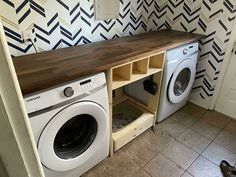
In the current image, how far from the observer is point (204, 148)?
1.80m

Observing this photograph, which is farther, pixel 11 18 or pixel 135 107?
pixel 135 107

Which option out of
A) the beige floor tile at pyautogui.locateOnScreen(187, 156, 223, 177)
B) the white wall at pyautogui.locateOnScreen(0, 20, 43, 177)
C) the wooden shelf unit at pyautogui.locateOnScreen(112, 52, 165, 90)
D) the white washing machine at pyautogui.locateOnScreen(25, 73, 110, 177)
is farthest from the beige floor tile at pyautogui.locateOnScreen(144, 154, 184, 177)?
the white wall at pyautogui.locateOnScreen(0, 20, 43, 177)

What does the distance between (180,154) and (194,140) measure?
27 cm

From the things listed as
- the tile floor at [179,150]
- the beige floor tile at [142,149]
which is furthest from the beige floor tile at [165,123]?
the beige floor tile at [142,149]

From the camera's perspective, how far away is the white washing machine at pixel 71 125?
40.7 inches

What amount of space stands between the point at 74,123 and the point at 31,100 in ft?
1.61

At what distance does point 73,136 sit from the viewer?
4.56 feet

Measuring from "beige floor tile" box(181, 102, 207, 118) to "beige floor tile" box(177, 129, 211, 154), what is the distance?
1.14 feet

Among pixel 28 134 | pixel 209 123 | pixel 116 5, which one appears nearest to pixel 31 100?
pixel 28 134

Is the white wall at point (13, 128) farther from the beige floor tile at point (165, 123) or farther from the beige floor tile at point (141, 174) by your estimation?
the beige floor tile at point (165, 123)

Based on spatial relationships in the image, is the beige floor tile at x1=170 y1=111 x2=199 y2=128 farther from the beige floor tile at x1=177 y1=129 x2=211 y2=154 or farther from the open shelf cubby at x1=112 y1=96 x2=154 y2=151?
the open shelf cubby at x1=112 y1=96 x2=154 y2=151

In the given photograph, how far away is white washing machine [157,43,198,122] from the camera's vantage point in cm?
179

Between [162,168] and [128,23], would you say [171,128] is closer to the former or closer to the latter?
[162,168]

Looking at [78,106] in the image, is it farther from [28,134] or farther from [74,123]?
[28,134]
